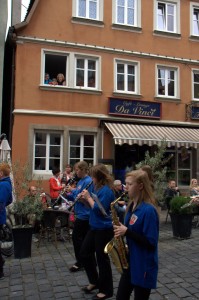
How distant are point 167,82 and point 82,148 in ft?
16.2

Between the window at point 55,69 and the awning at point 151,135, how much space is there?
2531 millimetres

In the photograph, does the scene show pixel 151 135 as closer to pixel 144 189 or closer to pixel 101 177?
pixel 101 177

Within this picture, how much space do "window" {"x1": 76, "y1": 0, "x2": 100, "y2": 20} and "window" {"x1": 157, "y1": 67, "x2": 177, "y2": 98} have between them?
361cm

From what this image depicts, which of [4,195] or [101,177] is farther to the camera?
[4,195]

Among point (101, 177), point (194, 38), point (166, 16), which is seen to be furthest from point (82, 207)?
point (194, 38)

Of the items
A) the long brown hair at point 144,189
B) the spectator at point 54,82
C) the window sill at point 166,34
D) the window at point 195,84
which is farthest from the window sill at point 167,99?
the long brown hair at point 144,189

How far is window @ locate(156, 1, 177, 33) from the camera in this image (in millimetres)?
16562

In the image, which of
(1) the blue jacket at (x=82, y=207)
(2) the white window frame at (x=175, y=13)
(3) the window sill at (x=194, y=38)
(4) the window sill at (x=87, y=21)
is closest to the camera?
(1) the blue jacket at (x=82, y=207)

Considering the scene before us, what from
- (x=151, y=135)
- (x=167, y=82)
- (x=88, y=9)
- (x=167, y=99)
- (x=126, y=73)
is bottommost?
(x=151, y=135)

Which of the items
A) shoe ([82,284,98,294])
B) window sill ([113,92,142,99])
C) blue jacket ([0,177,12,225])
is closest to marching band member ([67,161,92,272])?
shoe ([82,284,98,294])

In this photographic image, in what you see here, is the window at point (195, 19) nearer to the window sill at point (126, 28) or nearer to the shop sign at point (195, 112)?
the window sill at point (126, 28)

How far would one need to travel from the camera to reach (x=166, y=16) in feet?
54.5

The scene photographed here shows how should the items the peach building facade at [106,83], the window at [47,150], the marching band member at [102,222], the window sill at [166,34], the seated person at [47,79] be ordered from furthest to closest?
the window sill at [166,34], the seated person at [47,79], the window at [47,150], the peach building facade at [106,83], the marching band member at [102,222]

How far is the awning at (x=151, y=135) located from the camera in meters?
13.9
